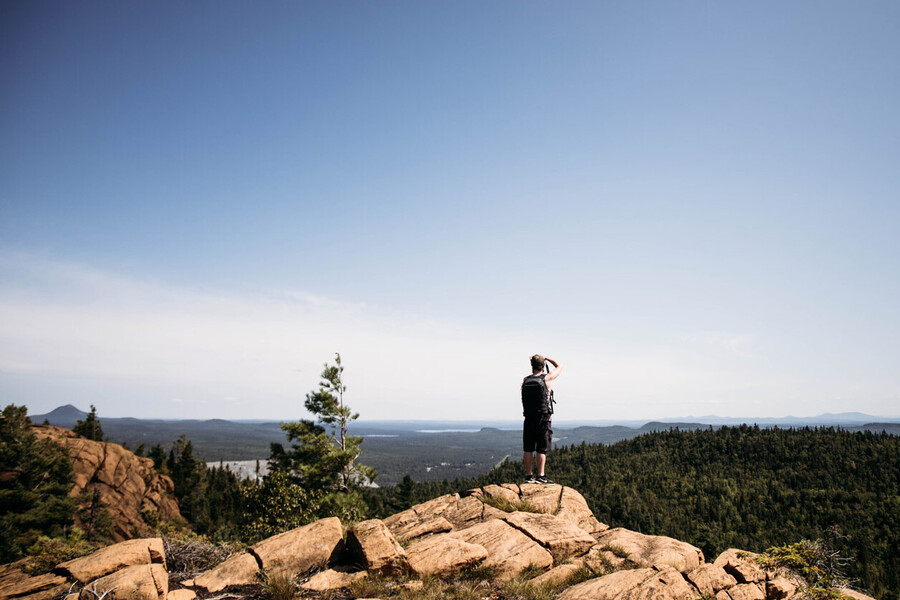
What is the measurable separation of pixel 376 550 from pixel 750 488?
156 metres

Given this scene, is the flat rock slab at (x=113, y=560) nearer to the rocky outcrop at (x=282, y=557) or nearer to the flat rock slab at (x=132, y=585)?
the flat rock slab at (x=132, y=585)

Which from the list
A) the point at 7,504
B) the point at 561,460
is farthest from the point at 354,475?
the point at 561,460

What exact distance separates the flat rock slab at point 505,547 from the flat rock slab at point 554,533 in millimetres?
251

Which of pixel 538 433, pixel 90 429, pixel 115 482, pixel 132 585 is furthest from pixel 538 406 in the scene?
pixel 90 429

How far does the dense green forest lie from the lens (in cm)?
10594

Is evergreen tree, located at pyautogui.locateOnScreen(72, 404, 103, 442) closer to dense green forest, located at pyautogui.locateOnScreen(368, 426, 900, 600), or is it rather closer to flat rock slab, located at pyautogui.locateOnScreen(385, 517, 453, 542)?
dense green forest, located at pyautogui.locateOnScreen(368, 426, 900, 600)

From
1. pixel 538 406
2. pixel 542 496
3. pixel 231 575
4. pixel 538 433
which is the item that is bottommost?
pixel 231 575

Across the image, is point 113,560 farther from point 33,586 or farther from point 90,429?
point 90,429

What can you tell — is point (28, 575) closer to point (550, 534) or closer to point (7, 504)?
point (550, 534)

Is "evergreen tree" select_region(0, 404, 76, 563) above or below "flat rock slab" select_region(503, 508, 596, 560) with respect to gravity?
below

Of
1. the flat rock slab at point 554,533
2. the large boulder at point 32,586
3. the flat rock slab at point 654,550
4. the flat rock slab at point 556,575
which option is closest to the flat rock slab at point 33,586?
the large boulder at point 32,586

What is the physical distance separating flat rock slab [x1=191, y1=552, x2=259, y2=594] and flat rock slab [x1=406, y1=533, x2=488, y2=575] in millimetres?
3604

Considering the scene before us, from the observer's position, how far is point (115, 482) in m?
52.5

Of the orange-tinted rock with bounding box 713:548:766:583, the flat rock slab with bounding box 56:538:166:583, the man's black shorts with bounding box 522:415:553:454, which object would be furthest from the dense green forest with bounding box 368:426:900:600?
the orange-tinted rock with bounding box 713:548:766:583
